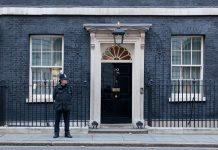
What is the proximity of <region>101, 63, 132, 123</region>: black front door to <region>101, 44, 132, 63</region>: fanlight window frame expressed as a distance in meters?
0.19

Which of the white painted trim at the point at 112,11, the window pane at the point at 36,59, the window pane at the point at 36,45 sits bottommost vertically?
the window pane at the point at 36,59

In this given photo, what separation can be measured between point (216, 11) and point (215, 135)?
5.12m

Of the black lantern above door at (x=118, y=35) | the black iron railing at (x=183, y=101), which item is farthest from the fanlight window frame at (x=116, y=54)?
the black iron railing at (x=183, y=101)

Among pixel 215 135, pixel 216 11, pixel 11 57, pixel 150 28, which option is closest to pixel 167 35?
pixel 150 28

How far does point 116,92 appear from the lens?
776 inches

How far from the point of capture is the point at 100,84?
63.9 feet

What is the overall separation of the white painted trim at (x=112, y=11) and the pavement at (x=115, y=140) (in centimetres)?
488

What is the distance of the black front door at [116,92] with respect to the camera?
64.6 feet

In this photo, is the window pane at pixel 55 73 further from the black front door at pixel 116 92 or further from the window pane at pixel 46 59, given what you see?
the black front door at pixel 116 92

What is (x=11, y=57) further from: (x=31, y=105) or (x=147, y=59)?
(x=147, y=59)

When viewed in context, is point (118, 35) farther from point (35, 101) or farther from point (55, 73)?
point (35, 101)

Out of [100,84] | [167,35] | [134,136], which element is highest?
[167,35]

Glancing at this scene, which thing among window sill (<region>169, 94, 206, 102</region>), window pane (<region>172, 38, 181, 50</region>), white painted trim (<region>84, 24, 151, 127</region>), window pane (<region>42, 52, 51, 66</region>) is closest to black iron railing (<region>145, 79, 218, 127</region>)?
window sill (<region>169, 94, 206, 102</region>)

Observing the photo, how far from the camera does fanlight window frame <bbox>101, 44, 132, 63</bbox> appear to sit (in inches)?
777
